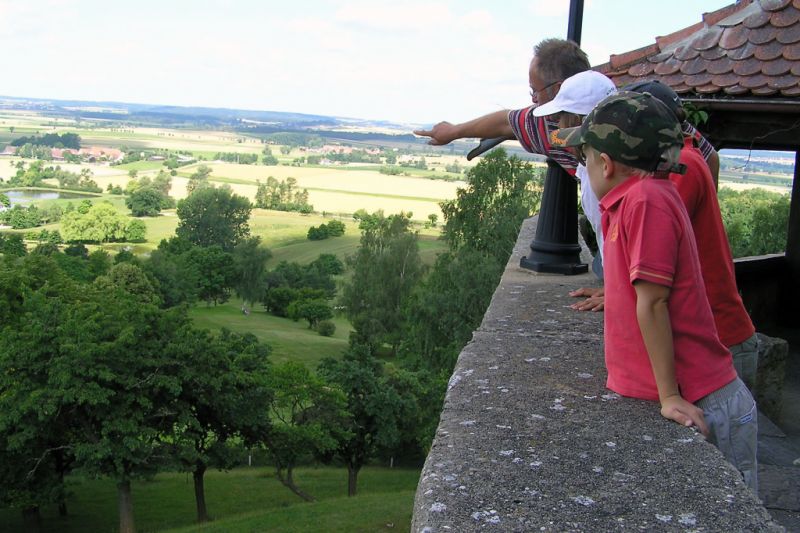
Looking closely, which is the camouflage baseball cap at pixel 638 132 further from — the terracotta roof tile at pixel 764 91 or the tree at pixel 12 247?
the tree at pixel 12 247

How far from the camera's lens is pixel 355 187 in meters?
130

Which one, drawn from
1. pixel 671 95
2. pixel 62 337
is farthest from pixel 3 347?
pixel 671 95

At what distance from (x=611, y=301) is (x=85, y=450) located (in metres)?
23.8

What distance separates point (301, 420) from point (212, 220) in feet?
247

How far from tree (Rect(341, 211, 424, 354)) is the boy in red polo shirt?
159 feet

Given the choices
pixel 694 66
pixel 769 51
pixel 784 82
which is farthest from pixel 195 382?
pixel 784 82

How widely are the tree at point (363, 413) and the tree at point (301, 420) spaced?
85 cm

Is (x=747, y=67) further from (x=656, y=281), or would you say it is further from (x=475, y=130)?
(x=656, y=281)

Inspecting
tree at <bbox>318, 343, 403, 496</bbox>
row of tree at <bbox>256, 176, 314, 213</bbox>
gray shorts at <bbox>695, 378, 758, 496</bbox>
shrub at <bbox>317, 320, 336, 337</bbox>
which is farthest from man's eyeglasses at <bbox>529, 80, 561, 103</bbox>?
row of tree at <bbox>256, 176, 314, 213</bbox>

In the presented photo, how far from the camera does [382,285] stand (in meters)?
52.3

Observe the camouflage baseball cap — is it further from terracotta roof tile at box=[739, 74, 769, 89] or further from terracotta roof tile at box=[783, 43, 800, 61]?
terracotta roof tile at box=[783, 43, 800, 61]

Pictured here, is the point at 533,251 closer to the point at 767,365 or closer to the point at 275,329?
the point at 767,365

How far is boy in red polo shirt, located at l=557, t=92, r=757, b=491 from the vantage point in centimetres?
235

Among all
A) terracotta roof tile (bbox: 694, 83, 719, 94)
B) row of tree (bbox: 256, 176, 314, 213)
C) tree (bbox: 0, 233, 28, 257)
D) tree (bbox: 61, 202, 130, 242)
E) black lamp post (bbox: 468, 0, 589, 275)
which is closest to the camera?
black lamp post (bbox: 468, 0, 589, 275)
